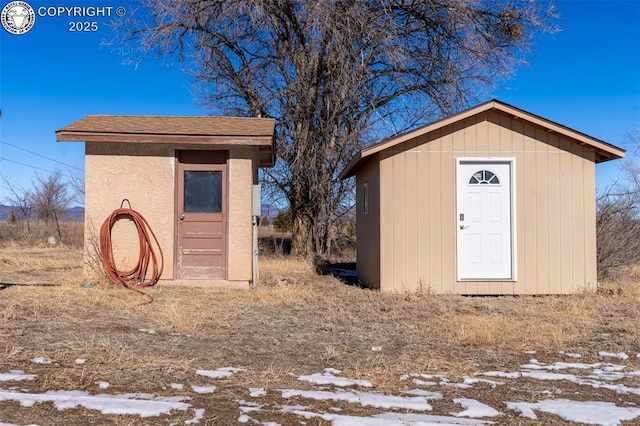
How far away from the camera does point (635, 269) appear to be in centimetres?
1185

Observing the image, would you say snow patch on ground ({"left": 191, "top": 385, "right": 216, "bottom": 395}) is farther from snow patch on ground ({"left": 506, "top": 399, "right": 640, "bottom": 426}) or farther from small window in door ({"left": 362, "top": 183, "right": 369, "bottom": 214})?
small window in door ({"left": 362, "top": 183, "right": 369, "bottom": 214})

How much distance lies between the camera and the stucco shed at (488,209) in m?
8.72

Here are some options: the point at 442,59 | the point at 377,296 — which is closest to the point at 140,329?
the point at 377,296

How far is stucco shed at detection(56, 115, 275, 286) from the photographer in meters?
8.95

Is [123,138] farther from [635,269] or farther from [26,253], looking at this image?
[635,269]

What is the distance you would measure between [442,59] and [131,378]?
1327 centimetres

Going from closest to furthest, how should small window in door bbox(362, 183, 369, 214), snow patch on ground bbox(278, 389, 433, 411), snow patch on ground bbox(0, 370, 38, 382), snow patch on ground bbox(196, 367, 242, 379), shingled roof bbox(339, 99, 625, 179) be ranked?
snow patch on ground bbox(278, 389, 433, 411)
snow patch on ground bbox(0, 370, 38, 382)
snow patch on ground bbox(196, 367, 242, 379)
shingled roof bbox(339, 99, 625, 179)
small window in door bbox(362, 183, 369, 214)

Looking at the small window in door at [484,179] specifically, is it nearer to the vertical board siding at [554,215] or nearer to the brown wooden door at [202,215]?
the vertical board siding at [554,215]

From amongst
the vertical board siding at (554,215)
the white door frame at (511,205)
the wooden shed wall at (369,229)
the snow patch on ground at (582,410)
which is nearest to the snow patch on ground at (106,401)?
the snow patch on ground at (582,410)

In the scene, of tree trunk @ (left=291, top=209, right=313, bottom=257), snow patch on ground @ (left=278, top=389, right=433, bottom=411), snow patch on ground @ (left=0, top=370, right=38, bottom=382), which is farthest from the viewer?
tree trunk @ (left=291, top=209, right=313, bottom=257)

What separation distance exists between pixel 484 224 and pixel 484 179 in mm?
733

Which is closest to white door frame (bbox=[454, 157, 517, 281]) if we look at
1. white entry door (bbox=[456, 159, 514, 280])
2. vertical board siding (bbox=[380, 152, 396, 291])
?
white entry door (bbox=[456, 159, 514, 280])

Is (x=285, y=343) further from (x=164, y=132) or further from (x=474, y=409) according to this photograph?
(x=164, y=132)

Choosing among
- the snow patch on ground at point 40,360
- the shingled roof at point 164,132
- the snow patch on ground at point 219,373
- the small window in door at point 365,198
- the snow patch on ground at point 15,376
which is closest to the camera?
the snow patch on ground at point 15,376
